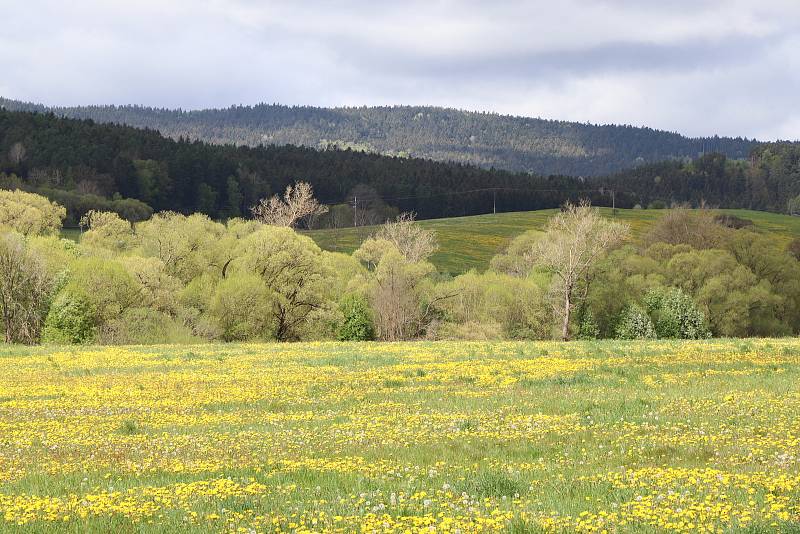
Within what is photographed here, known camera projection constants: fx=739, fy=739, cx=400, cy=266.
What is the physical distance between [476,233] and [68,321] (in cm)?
12788

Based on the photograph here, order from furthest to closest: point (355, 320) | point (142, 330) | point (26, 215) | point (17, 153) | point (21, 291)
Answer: point (17, 153), point (26, 215), point (355, 320), point (21, 291), point (142, 330)

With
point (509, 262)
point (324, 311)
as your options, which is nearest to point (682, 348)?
point (324, 311)

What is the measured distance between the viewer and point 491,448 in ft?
48.1

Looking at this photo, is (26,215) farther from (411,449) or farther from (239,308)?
(411,449)

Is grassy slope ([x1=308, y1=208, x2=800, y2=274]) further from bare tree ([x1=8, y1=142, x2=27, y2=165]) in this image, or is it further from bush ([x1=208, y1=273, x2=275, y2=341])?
bush ([x1=208, y1=273, x2=275, y2=341])

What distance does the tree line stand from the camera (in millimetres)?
63375

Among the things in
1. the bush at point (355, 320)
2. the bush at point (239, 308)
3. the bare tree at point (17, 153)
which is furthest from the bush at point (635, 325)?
the bare tree at point (17, 153)

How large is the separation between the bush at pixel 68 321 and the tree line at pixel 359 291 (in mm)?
104

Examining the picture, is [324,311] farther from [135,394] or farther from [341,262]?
[135,394]

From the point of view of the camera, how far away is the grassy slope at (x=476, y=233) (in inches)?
5997

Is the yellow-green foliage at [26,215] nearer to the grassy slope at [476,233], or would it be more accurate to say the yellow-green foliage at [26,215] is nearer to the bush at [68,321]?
the bush at [68,321]

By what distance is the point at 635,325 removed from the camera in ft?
257

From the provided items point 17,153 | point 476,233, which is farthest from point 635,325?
point 17,153

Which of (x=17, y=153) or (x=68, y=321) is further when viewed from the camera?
(x=17, y=153)
